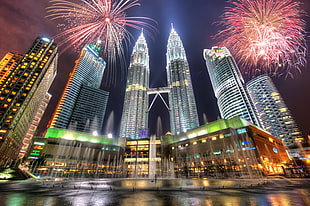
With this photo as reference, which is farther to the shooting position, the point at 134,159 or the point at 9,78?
the point at 134,159

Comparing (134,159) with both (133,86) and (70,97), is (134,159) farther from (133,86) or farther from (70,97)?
(70,97)

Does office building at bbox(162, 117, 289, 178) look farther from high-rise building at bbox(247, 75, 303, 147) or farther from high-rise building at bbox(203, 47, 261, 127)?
high-rise building at bbox(247, 75, 303, 147)

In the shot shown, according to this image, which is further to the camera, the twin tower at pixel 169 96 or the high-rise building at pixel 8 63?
the twin tower at pixel 169 96

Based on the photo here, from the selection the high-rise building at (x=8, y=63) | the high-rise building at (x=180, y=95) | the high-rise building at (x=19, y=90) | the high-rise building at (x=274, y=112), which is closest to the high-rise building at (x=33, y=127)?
the high-rise building at (x=19, y=90)

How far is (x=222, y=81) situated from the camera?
441 ft

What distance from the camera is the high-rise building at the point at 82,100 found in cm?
14188

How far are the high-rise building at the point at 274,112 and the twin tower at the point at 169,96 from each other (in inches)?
3407

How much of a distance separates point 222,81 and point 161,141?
295ft

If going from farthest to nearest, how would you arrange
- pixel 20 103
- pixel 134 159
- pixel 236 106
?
pixel 236 106 → pixel 134 159 → pixel 20 103

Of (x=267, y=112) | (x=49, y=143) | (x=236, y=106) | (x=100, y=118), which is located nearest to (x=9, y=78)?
(x=49, y=143)

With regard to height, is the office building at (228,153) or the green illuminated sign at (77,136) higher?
the green illuminated sign at (77,136)

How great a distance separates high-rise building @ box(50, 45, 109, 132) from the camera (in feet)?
465

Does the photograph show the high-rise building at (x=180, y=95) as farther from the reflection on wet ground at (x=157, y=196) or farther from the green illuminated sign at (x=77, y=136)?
the reflection on wet ground at (x=157, y=196)

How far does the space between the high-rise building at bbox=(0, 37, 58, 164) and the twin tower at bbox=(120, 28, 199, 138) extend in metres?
76.9
